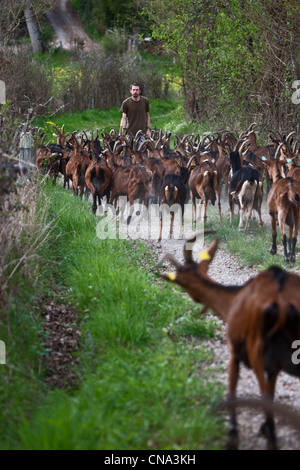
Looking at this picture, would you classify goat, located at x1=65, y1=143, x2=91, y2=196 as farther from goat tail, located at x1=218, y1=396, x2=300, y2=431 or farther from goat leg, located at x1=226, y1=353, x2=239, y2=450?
goat tail, located at x1=218, y1=396, x2=300, y2=431

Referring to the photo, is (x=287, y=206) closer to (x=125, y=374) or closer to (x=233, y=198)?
(x=233, y=198)

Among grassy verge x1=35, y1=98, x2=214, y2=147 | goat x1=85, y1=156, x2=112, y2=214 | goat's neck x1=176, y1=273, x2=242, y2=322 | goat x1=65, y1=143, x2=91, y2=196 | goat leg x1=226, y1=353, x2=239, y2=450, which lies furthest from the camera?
grassy verge x1=35, y1=98, x2=214, y2=147

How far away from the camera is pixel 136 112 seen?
15461 mm

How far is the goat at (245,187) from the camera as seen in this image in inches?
406

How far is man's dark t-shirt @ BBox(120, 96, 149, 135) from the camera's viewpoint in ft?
50.2

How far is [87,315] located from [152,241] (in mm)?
4026

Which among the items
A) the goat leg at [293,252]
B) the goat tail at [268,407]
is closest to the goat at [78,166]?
the goat leg at [293,252]

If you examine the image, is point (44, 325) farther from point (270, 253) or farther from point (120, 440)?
point (270, 253)

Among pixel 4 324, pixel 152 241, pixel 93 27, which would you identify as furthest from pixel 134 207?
pixel 93 27

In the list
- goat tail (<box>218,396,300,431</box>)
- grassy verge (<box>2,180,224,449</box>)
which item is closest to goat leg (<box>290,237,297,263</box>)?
grassy verge (<box>2,180,224,449</box>)

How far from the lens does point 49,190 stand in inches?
499

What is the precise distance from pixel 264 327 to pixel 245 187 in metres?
6.69

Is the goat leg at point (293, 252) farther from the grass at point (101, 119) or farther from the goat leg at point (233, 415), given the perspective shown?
the grass at point (101, 119)

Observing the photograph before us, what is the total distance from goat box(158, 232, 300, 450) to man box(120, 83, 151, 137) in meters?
11.3
